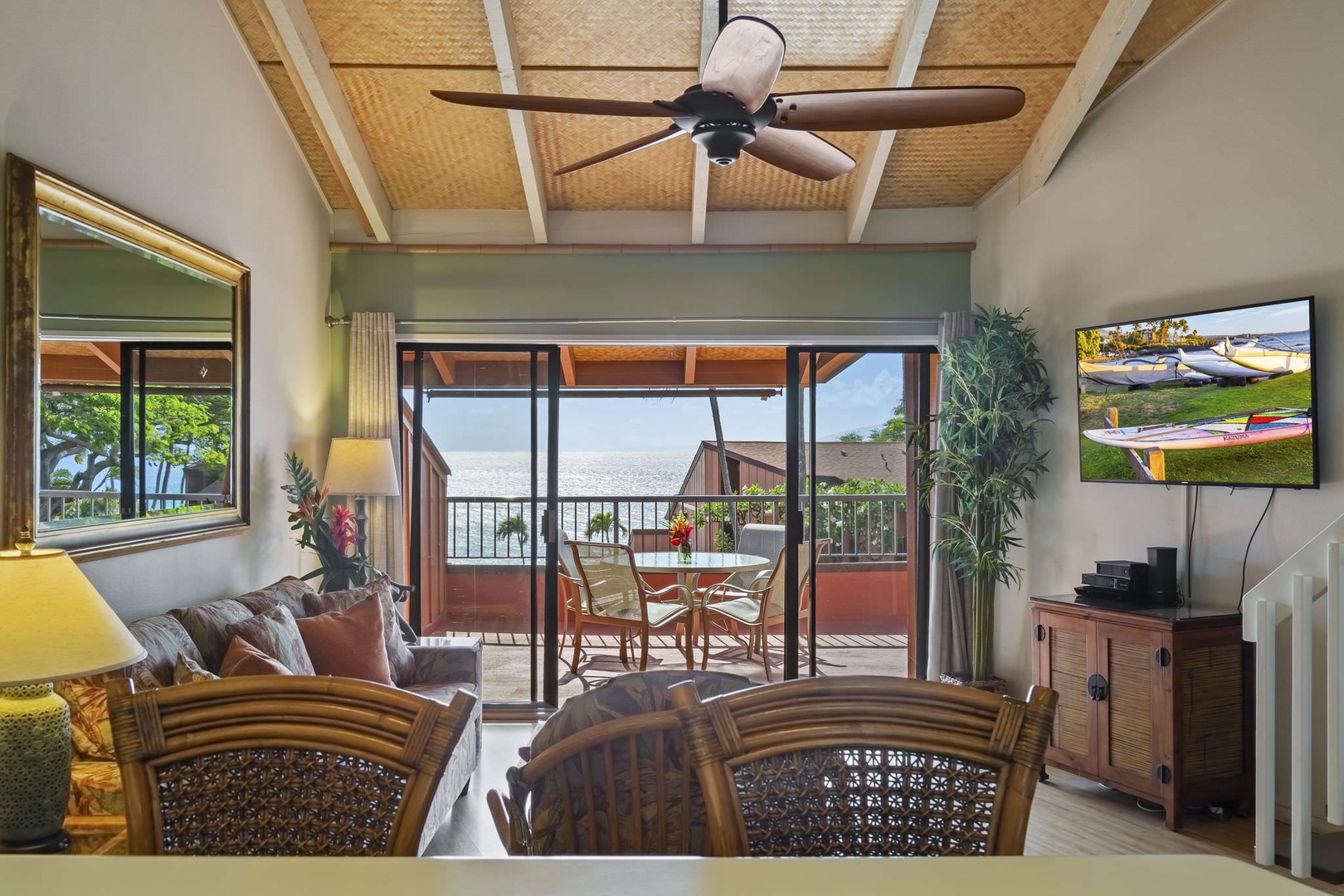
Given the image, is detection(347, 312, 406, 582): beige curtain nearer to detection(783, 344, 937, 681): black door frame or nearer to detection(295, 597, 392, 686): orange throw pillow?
detection(295, 597, 392, 686): orange throw pillow

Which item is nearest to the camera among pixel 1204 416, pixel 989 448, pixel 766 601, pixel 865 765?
pixel 865 765

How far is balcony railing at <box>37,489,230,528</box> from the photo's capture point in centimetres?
284

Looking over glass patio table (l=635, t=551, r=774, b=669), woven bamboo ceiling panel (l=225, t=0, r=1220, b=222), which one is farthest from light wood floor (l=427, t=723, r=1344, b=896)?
woven bamboo ceiling panel (l=225, t=0, r=1220, b=222)

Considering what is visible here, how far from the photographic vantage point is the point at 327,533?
15.4 feet

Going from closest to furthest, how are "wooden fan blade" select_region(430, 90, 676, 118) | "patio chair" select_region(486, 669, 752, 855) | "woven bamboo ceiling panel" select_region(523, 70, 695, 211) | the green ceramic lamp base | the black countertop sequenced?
"patio chair" select_region(486, 669, 752, 855), the green ceramic lamp base, "wooden fan blade" select_region(430, 90, 676, 118), the black countertop, "woven bamboo ceiling panel" select_region(523, 70, 695, 211)

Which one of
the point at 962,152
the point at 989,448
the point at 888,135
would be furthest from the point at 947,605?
the point at 888,135

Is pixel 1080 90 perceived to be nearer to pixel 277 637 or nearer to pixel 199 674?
pixel 277 637

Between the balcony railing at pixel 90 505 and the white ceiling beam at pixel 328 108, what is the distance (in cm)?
188

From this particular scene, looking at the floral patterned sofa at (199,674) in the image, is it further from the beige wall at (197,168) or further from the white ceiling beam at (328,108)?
the white ceiling beam at (328,108)

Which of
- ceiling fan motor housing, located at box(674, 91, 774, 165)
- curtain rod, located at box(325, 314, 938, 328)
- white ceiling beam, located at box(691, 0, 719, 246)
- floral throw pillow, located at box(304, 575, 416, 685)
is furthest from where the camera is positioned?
curtain rod, located at box(325, 314, 938, 328)

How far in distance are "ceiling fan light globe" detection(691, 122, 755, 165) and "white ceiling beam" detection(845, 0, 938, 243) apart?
4.93 ft

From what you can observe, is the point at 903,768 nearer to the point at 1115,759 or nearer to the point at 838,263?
the point at 1115,759

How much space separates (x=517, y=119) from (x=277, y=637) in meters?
2.64

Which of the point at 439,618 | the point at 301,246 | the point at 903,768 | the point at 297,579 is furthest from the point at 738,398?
the point at 903,768
